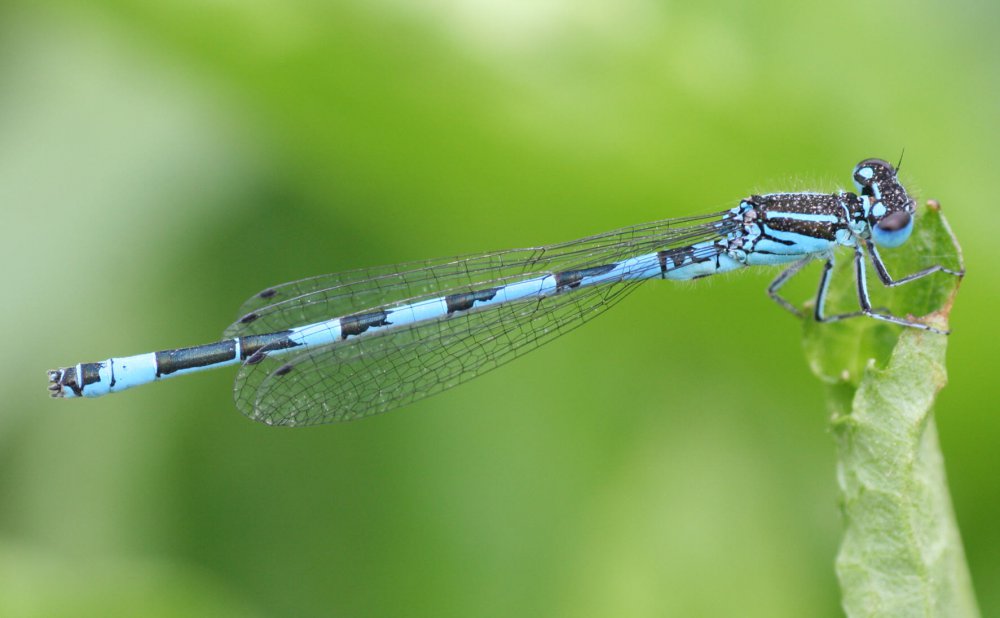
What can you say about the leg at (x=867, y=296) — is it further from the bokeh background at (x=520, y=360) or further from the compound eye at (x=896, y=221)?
the bokeh background at (x=520, y=360)

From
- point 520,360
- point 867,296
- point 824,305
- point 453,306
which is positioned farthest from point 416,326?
point 867,296

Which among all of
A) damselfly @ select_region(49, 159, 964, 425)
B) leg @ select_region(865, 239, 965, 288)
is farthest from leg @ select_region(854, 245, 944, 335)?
damselfly @ select_region(49, 159, 964, 425)

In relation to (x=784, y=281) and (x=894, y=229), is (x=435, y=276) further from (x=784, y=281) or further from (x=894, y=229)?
(x=894, y=229)

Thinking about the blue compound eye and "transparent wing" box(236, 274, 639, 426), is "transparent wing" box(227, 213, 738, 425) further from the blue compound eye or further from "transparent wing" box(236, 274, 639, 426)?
the blue compound eye

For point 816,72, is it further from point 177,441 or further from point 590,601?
point 177,441

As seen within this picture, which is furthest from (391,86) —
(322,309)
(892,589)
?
(892,589)

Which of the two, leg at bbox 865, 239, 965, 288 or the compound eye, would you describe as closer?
leg at bbox 865, 239, 965, 288
